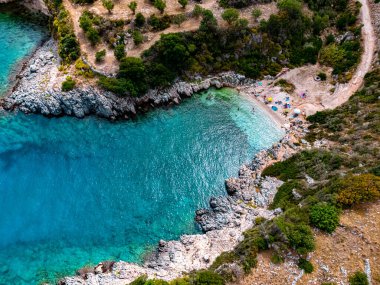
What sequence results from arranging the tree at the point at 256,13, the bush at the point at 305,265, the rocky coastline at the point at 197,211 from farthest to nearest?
the tree at the point at 256,13 → the rocky coastline at the point at 197,211 → the bush at the point at 305,265

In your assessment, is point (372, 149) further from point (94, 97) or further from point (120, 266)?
point (94, 97)

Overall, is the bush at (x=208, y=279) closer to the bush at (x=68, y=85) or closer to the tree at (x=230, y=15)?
the bush at (x=68, y=85)

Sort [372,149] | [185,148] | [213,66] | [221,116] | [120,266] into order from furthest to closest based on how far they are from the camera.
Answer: [213,66], [221,116], [185,148], [372,149], [120,266]

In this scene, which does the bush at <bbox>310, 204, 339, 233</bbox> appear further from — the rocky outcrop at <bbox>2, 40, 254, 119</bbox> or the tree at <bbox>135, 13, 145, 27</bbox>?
the tree at <bbox>135, 13, 145, 27</bbox>

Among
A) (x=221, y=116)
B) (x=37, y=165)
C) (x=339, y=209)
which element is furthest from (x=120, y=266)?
(x=221, y=116)

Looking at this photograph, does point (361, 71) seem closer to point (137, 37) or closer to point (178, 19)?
point (178, 19)

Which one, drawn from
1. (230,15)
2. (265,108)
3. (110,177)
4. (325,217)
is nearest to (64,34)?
(110,177)

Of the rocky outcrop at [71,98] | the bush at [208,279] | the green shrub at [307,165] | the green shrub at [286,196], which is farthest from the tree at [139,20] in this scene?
Result: the bush at [208,279]

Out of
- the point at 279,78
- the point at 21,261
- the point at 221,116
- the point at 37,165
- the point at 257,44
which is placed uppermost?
the point at 257,44
